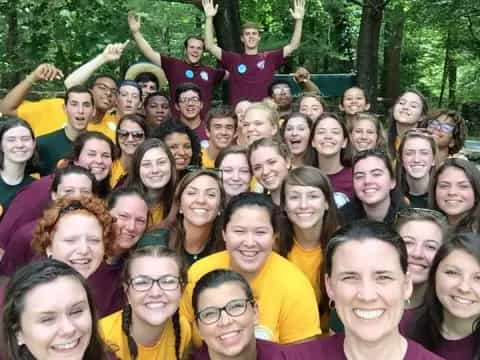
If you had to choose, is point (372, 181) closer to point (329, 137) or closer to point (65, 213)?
point (329, 137)

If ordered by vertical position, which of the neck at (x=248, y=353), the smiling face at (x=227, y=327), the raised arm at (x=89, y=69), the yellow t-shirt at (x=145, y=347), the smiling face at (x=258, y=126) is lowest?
the yellow t-shirt at (x=145, y=347)

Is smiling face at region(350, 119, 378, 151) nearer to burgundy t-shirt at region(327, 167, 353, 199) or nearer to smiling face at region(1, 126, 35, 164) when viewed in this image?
burgundy t-shirt at region(327, 167, 353, 199)

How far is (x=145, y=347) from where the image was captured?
325 centimetres

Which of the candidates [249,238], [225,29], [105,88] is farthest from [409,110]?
[225,29]

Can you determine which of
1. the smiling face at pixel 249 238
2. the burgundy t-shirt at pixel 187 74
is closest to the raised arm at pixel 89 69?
the burgundy t-shirt at pixel 187 74

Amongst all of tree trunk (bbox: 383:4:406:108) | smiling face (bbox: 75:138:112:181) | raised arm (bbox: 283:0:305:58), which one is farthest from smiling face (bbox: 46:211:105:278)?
tree trunk (bbox: 383:4:406:108)

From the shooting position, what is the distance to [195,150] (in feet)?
18.9

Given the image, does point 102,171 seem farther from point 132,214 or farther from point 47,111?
point 47,111

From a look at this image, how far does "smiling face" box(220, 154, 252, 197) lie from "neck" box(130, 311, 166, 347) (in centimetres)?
187

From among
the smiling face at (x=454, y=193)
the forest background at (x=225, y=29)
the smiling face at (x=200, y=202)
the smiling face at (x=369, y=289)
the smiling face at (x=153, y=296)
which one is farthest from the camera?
the forest background at (x=225, y=29)

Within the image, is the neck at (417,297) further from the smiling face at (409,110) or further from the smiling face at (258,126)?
the smiling face at (409,110)

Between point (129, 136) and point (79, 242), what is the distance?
2.35 meters

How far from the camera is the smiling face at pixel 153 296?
314cm

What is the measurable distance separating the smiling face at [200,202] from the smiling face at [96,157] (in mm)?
1217
